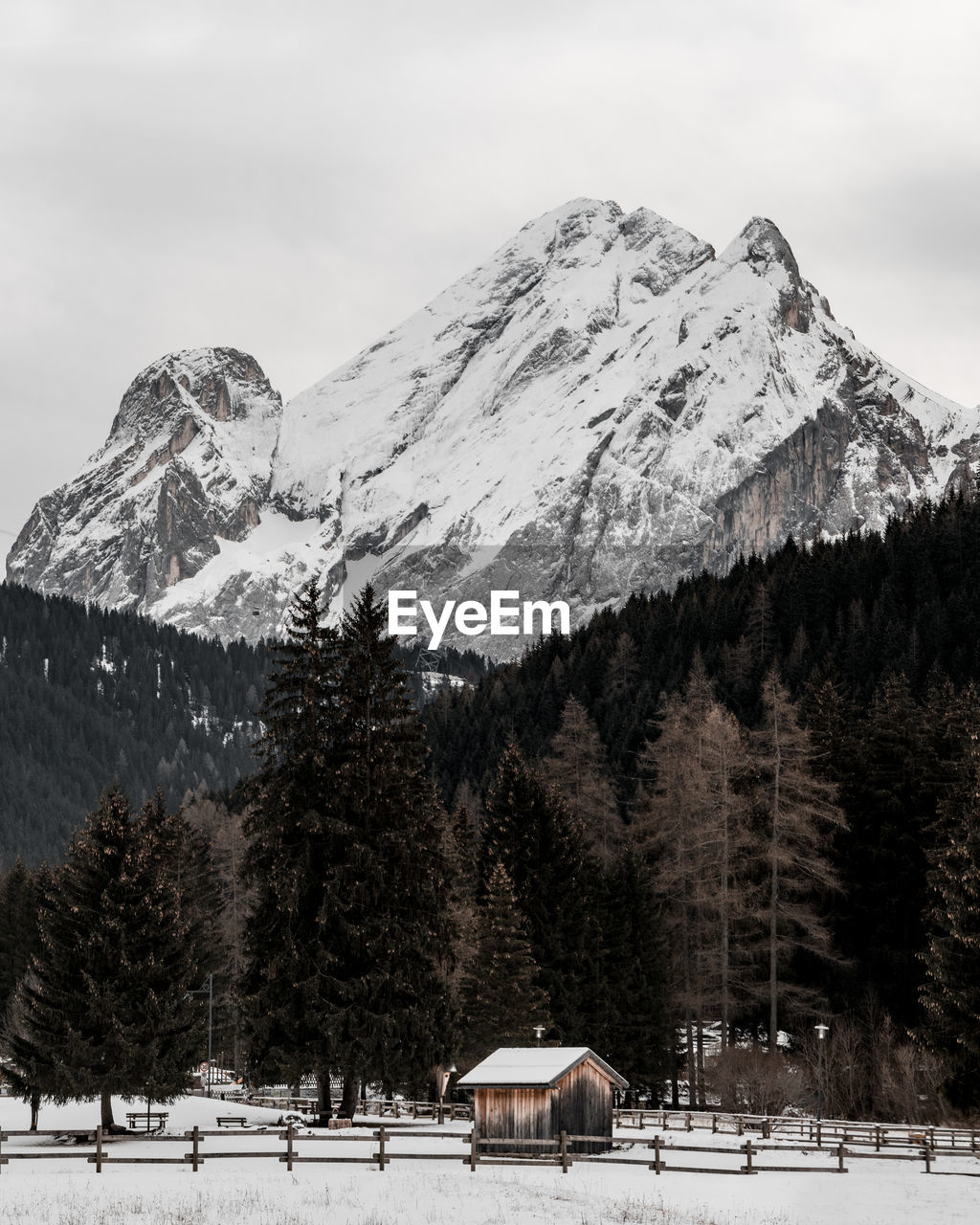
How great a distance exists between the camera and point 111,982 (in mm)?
41750

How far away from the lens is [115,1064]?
4125cm

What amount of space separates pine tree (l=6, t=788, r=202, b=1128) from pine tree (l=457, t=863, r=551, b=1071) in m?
14.3

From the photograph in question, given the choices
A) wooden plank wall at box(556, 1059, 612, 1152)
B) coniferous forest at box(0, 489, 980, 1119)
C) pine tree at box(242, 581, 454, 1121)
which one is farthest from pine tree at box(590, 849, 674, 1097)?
pine tree at box(242, 581, 454, 1121)

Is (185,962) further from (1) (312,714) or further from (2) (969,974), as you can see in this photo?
(2) (969,974)

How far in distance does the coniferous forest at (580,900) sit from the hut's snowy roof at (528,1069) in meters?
1.66

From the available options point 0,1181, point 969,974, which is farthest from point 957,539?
point 0,1181

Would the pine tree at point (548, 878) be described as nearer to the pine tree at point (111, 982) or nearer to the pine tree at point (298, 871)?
the pine tree at point (298, 871)

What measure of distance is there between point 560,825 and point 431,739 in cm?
8614

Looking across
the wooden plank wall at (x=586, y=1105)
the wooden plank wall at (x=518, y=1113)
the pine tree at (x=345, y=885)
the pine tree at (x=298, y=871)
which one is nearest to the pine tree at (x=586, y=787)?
the pine tree at (x=345, y=885)

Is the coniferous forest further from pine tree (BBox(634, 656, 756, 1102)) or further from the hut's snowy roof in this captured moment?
the hut's snowy roof

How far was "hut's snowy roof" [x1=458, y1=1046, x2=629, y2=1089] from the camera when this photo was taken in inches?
1625

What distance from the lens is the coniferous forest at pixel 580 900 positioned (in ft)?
140

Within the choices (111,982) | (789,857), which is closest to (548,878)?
(789,857)

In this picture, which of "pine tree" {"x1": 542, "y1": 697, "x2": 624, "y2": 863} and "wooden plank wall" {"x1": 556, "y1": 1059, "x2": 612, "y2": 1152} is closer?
"wooden plank wall" {"x1": 556, "y1": 1059, "x2": 612, "y2": 1152}
